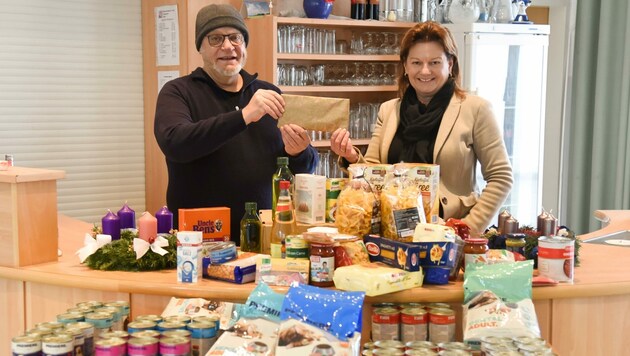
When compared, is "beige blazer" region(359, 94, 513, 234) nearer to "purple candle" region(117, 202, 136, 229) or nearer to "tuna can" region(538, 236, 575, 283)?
"tuna can" region(538, 236, 575, 283)

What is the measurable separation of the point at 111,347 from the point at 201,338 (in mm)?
249

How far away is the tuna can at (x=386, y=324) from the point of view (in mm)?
2363

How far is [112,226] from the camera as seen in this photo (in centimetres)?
288

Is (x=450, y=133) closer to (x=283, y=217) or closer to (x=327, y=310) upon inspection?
(x=283, y=217)

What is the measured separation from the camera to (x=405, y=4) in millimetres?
5867

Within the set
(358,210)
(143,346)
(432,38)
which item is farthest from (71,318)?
(432,38)

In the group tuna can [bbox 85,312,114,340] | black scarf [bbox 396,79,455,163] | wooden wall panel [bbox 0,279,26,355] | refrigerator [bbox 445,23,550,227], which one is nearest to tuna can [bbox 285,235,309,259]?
tuna can [bbox 85,312,114,340]

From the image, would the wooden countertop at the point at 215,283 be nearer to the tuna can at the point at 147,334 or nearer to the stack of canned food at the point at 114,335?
the stack of canned food at the point at 114,335

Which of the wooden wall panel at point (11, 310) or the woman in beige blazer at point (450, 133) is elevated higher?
the woman in beige blazer at point (450, 133)

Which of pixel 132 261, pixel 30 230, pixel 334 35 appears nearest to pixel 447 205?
pixel 132 261

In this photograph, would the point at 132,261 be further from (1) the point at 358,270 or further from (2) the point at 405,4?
(2) the point at 405,4

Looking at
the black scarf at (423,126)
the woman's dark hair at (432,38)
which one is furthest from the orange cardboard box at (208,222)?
the woman's dark hair at (432,38)

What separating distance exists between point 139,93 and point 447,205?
2.85 m

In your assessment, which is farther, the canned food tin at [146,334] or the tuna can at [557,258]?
the tuna can at [557,258]
